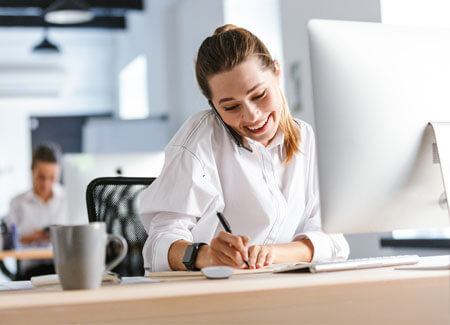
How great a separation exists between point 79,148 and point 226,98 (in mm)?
9023

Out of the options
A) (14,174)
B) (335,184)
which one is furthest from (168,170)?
(14,174)

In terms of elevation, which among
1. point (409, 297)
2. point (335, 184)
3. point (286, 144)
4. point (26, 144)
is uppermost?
point (26, 144)

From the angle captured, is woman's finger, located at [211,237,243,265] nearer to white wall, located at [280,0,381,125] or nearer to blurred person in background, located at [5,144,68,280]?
white wall, located at [280,0,381,125]

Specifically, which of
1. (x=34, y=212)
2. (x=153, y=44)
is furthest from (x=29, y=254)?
(x=153, y=44)

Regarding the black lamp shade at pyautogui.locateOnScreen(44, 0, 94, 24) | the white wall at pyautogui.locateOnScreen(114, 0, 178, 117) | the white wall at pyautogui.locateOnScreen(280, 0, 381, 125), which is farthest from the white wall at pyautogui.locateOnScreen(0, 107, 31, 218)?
the white wall at pyautogui.locateOnScreen(280, 0, 381, 125)

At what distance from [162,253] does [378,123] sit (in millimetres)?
595

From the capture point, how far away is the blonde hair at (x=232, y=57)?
1.63 metres

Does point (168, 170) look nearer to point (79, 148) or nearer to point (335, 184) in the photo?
point (335, 184)

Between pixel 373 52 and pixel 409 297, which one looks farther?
pixel 373 52

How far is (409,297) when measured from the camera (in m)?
0.95

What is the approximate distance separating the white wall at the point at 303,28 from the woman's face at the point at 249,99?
177 centimetres

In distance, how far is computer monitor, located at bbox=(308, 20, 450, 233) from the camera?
115cm

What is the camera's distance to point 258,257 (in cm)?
136

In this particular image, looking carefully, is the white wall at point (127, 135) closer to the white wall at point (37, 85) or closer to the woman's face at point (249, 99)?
the white wall at point (37, 85)
